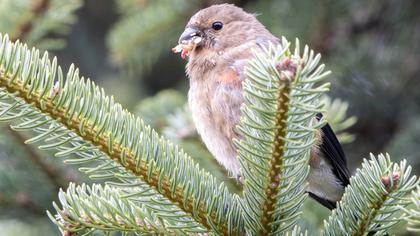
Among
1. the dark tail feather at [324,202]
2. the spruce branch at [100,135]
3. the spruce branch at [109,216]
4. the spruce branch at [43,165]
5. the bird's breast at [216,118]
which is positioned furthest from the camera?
the dark tail feather at [324,202]

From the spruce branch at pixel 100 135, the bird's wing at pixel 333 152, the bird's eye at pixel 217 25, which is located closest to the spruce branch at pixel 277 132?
the spruce branch at pixel 100 135

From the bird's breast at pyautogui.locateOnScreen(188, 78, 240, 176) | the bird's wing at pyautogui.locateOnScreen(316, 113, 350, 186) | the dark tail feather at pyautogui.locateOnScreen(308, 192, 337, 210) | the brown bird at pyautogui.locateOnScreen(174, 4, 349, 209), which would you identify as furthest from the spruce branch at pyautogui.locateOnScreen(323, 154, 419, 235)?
the dark tail feather at pyautogui.locateOnScreen(308, 192, 337, 210)

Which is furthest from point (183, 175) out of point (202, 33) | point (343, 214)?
point (202, 33)

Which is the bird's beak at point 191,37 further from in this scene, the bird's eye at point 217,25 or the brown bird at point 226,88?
the bird's eye at point 217,25

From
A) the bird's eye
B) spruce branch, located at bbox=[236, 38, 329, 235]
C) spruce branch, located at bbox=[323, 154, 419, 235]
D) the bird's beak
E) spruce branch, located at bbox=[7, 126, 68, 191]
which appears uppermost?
the bird's eye

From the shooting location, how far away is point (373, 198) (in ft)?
6.21

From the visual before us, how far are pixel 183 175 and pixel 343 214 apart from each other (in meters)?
0.52

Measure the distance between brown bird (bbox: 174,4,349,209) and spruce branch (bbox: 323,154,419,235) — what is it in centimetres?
78

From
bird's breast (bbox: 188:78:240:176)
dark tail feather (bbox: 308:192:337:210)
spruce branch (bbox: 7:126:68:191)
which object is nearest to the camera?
bird's breast (bbox: 188:78:240:176)

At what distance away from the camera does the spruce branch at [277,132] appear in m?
1.65

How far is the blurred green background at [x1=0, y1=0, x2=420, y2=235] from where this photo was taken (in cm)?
317

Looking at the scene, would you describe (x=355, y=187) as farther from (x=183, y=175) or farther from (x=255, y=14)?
(x=255, y=14)

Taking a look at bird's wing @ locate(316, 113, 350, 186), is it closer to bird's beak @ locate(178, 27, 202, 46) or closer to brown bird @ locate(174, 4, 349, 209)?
brown bird @ locate(174, 4, 349, 209)

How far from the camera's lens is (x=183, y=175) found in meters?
2.00
